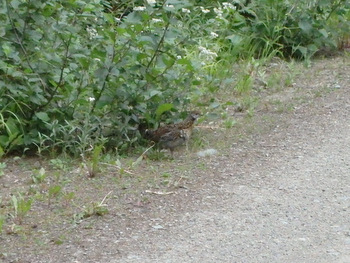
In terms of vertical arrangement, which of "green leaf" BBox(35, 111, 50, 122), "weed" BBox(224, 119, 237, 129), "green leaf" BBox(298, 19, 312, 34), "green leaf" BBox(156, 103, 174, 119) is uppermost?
"green leaf" BBox(298, 19, 312, 34)

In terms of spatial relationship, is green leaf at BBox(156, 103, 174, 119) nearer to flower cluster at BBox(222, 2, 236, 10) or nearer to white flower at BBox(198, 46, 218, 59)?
white flower at BBox(198, 46, 218, 59)

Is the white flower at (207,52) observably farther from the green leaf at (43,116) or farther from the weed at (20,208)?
the weed at (20,208)

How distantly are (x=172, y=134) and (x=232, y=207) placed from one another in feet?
3.99

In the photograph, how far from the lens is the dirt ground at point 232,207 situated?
199 inches

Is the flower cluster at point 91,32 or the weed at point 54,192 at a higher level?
the flower cluster at point 91,32

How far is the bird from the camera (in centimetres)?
676

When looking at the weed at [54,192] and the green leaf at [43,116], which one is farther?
the green leaf at [43,116]

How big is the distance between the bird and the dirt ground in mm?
125

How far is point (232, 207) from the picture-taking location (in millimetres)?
5723

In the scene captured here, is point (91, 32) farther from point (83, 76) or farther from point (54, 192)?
point (54, 192)

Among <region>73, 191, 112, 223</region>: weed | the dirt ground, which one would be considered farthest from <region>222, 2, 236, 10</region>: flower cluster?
<region>73, 191, 112, 223</region>: weed

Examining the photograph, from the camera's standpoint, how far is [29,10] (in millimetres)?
6516

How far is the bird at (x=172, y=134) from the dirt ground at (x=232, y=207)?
0.13m

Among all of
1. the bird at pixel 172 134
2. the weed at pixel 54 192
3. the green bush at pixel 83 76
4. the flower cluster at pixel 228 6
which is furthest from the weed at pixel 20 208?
the flower cluster at pixel 228 6
